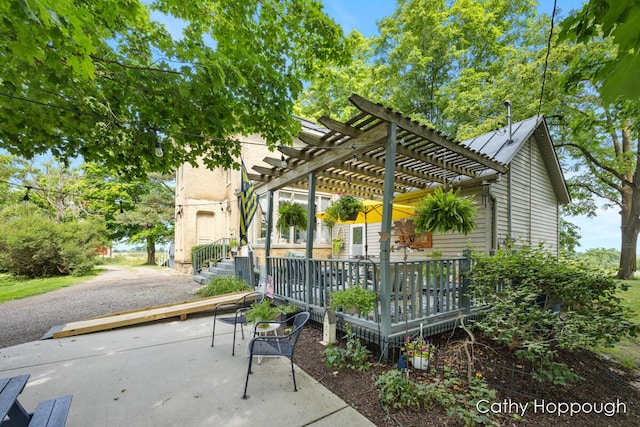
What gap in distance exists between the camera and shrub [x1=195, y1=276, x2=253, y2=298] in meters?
7.72

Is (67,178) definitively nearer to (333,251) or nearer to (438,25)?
(333,251)

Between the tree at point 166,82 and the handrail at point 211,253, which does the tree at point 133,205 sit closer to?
the handrail at point 211,253

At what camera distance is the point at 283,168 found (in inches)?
221

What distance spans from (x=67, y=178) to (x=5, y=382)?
67.1 feet

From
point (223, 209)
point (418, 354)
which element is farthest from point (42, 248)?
point (418, 354)

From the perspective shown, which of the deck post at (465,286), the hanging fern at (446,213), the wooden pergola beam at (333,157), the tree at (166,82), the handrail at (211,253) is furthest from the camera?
the handrail at (211,253)

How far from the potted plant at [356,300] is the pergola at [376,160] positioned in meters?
0.19

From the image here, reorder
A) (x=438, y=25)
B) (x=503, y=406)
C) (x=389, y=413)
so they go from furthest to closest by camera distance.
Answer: (x=438, y=25) < (x=503, y=406) < (x=389, y=413)

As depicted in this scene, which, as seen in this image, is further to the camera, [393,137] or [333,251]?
[333,251]

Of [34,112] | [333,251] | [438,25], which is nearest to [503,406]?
[34,112]

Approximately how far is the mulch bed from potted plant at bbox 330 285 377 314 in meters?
0.71

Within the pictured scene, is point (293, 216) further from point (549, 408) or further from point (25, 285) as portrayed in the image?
point (25, 285)

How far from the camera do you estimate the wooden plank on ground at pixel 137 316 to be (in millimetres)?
4802

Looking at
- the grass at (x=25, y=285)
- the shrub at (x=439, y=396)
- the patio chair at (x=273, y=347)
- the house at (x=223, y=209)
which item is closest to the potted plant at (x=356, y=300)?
the patio chair at (x=273, y=347)
